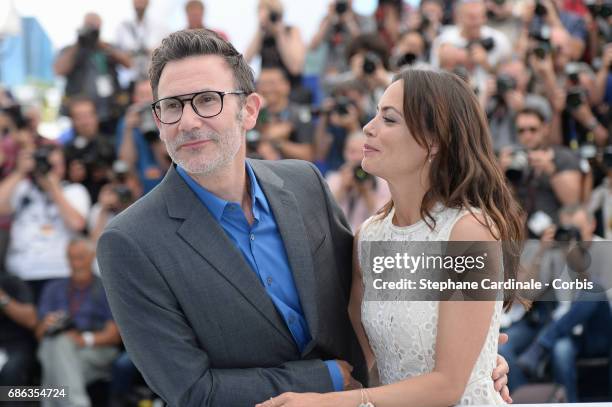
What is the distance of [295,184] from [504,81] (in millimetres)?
3619

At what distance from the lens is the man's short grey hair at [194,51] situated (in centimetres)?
228

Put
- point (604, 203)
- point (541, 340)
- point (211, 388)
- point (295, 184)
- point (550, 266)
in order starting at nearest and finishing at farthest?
point (211, 388), point (295, 184), point (550, 266), point (541, 340), point (604, 203)

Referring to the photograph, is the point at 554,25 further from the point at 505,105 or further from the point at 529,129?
the point at 529,129

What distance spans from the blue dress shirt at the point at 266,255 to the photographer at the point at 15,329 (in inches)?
122

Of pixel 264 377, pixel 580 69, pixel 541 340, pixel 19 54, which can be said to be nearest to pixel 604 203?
pixel 541 340

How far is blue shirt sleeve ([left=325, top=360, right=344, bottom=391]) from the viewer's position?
2.26 metres

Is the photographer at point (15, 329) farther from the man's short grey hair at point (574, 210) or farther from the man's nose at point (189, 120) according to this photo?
the man's nose at point (189, 120)

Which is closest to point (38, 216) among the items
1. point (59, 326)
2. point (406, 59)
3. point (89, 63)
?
Answer: point (59, 326)

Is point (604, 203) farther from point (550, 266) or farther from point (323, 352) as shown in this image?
point (323, 352)

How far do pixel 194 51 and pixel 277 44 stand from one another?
4.64 metres

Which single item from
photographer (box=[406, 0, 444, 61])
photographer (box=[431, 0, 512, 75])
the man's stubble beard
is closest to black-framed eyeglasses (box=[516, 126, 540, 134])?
photographer (box=[431, 0, 512, 75])

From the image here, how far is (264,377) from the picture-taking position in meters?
2.17

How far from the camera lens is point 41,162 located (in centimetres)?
552

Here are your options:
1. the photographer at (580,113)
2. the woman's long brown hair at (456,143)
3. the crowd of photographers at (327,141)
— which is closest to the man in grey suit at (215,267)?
the woman's long brown hair at (456,143)
